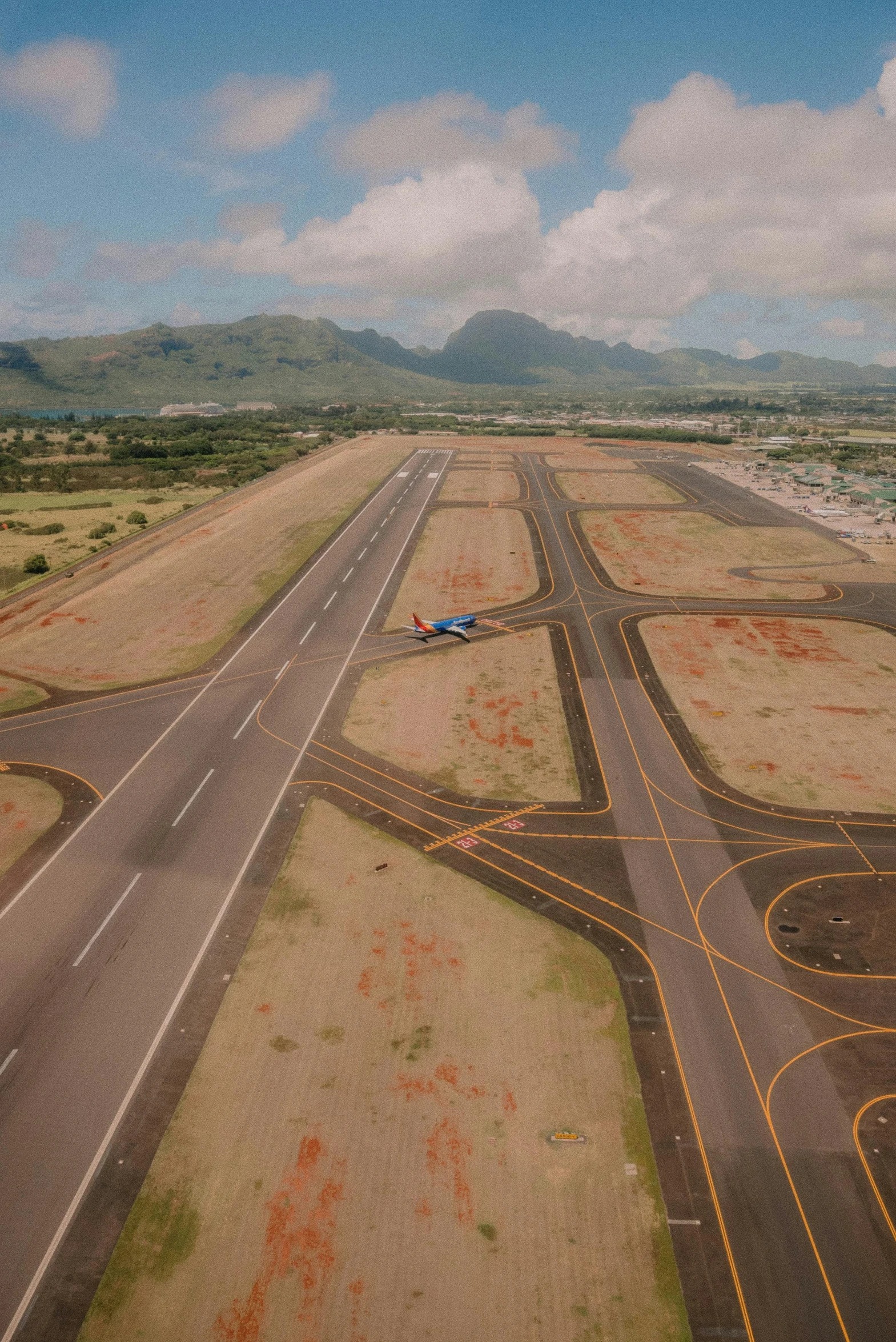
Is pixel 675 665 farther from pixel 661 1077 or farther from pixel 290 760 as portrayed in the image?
pixel 661 1077

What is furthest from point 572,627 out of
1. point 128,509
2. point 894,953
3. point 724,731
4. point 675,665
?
point 128,509

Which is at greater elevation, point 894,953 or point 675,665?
point 675,665

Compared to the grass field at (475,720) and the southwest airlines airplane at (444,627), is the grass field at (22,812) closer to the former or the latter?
the grass field at (475,720)

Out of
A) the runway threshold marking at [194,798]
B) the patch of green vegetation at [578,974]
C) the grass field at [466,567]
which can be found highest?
the grass field at [466,567]

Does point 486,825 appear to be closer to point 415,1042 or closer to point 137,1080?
point 415,1042

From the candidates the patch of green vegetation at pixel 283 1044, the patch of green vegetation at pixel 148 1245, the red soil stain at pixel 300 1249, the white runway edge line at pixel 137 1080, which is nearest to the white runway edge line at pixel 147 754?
the white runway edge line at pixel 137 1080

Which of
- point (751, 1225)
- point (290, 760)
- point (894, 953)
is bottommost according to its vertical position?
point (751, 1225)

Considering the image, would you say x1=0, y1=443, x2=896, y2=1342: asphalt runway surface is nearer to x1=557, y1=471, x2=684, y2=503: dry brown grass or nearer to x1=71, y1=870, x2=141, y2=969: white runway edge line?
x1=71, y1=870, x2=141, y2=969: white runway edge line
